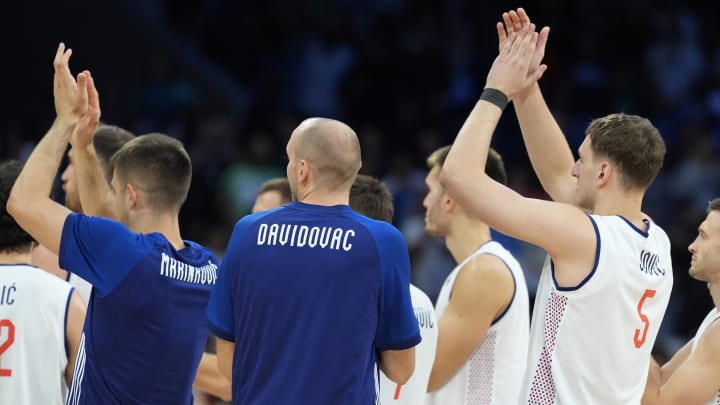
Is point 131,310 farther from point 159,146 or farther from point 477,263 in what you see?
point 477,263

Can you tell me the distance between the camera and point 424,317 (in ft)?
18.1

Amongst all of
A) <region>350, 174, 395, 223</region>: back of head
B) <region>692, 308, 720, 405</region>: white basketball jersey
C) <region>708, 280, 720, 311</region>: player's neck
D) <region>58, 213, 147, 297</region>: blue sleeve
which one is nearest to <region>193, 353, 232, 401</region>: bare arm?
<region>350, 174, 395, 223</region>: back of head

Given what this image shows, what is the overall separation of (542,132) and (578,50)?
910cm

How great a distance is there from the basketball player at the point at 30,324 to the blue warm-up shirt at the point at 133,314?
32cm

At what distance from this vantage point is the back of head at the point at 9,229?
5.27m

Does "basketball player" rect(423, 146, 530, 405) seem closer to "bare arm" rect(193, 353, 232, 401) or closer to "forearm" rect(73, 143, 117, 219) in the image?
"bare arm" rect(193, 353, 232, 401)

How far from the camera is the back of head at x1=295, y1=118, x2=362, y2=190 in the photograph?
4.54 meters

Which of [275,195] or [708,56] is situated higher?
[708,56]

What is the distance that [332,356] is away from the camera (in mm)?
4391

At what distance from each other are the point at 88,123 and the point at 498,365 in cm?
233

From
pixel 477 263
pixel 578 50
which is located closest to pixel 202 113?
pixel 578 50

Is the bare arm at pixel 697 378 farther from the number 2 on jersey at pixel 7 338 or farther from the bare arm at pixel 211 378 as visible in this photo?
the number 2 on jersey at pixel 7 338

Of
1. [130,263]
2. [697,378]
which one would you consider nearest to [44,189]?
[130,263]

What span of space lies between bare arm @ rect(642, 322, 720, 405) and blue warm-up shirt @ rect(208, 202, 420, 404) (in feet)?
4.72
